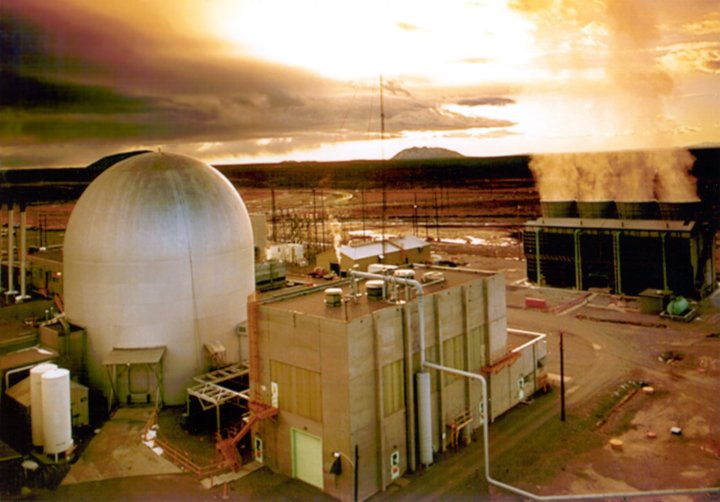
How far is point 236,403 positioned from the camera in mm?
24984

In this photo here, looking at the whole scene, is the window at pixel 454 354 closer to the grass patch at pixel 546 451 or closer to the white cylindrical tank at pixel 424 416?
the white cylindrical tank at pixel 424 416

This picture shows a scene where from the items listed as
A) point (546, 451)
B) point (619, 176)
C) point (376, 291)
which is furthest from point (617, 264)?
point (376, 291)

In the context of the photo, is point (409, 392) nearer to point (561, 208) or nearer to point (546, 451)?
point (546, 451)

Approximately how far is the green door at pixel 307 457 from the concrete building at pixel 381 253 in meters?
27.8

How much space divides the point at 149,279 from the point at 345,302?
1008 centimetres

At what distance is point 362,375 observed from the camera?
18578mm

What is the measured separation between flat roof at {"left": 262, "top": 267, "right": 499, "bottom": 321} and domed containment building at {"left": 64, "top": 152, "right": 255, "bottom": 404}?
608cm

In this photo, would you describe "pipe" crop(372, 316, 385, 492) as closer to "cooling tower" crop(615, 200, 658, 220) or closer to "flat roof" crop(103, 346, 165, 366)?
"flat roof" crop(103, 346, 165, 366)

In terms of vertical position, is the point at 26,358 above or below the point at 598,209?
below

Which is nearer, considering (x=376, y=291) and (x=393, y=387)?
(x=393, y=387)

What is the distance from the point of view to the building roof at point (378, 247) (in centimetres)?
4928

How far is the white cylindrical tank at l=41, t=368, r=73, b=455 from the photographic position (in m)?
21.4

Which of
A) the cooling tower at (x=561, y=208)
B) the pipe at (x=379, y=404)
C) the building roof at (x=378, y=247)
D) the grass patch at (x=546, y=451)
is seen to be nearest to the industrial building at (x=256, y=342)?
the pipe at (x=379, y=404)

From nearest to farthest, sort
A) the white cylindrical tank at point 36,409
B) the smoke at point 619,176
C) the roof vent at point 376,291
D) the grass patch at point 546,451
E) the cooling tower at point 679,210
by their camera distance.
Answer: the grass patch at point 546,451 < the white cylindrical tank at point 36,409 < the roof vent at point 376,291 < the cooling tower at point 679,210 < the smoke at point 619,176
